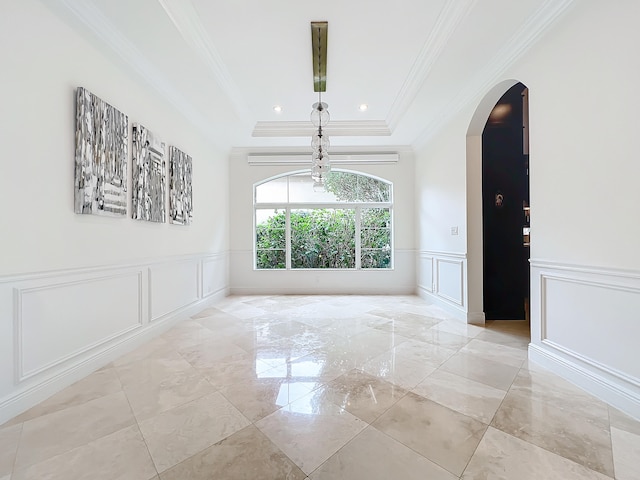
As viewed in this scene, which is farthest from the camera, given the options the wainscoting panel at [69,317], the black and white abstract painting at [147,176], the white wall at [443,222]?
the white wall at [443,222]

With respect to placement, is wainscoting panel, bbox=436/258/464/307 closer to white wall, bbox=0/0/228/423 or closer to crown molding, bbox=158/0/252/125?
crown molding, bbox=158/0/252/125

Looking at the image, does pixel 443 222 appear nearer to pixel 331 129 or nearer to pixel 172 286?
pixel 331 129

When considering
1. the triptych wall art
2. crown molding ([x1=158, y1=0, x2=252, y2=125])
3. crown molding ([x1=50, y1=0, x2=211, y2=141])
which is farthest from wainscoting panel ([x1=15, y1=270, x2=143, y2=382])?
crown molding ([x1=158, y1=0, x2=252, y2=125])

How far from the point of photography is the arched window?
226 inches

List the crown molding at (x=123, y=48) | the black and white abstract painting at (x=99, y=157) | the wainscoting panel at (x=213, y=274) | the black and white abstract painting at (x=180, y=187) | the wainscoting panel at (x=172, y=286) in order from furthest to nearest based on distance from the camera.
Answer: the wainscoting panel at (x=213, y=274) < the black and white abstract painting at (x=180, y=187) < the wainscoting panel at (x=172, y=286) < the black and white abstract painting at (x=99, y=157) < the crown molding at (x=123, y=48)

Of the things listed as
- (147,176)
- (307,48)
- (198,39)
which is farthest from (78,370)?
(307,48)

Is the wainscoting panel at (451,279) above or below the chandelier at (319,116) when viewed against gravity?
below

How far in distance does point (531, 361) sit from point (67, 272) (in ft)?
12.8

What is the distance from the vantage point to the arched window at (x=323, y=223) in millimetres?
5742

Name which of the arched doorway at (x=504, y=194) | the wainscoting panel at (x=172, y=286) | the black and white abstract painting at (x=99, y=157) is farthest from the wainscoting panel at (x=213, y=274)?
the arched doorway at (x=504, y=194)

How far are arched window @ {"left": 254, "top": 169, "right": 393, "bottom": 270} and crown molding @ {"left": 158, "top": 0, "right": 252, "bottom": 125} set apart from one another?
7.65 ft

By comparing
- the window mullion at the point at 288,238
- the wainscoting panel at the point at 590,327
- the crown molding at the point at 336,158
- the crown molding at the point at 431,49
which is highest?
the crown molding at the point at 431,49

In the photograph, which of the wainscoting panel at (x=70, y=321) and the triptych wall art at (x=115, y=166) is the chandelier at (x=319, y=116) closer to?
the triptych wall art at (x=115, y=166)

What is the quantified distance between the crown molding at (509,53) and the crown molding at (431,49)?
0.55 meters
